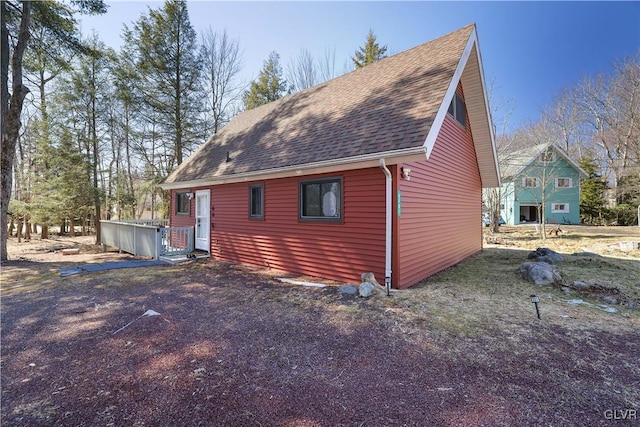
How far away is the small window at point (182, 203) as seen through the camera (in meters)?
10.9

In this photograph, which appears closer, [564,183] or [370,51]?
[370,51]

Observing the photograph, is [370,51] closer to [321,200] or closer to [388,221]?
[321,200]

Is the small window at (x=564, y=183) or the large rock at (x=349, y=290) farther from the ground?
the small window at (x=564, y=183)

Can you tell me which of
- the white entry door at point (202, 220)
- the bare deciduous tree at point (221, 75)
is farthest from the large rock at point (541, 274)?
the bare deciduous tree at point (221, 75)

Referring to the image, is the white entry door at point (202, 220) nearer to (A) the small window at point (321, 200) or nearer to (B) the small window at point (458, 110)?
(A) the small window at point (321, 200)

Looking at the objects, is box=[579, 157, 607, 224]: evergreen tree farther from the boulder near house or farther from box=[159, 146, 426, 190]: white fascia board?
box=[159, 146, 426, 190]: white fascia board

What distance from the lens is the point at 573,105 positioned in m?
25.6

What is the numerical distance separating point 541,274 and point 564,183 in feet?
86.9

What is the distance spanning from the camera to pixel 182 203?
1120 cm

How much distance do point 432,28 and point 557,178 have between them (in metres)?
21.7

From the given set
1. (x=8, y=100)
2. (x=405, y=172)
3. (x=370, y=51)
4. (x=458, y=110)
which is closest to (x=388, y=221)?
(x=405, y=172)

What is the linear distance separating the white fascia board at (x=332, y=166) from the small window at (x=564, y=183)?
28.3 meters

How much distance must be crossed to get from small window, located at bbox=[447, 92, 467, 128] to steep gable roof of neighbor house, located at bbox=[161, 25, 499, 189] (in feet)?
0.86

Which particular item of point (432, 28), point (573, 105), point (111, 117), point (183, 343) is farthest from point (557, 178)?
point (111, 117)
